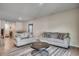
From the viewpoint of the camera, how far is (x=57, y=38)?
1.94 meters

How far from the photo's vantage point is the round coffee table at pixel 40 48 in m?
1.87

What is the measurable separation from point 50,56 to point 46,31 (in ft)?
2.01

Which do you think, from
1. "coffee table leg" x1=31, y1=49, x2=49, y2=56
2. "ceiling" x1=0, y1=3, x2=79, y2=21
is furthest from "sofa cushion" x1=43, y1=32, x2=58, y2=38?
"ceiling" x1=0, y1=3, x2=79, y2=21

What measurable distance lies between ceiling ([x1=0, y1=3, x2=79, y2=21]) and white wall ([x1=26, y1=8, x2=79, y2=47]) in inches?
4.8

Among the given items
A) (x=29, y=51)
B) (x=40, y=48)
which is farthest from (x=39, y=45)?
(x=29, y=51)

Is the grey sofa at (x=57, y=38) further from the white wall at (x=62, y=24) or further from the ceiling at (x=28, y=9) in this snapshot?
the ceiling at (x=28, y=9)

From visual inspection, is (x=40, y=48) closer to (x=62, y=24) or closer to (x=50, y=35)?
(x=50, y=35)

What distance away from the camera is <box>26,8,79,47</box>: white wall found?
1899mm

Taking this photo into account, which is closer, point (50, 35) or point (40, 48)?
point (40, 48)

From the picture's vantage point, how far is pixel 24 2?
1848 mm

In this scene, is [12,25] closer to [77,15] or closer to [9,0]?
[9,0]

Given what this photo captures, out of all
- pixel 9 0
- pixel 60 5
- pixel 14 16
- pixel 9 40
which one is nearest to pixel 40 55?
pixel 9 40

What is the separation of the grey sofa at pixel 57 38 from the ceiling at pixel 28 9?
1.70 feet

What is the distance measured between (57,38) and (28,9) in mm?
982
